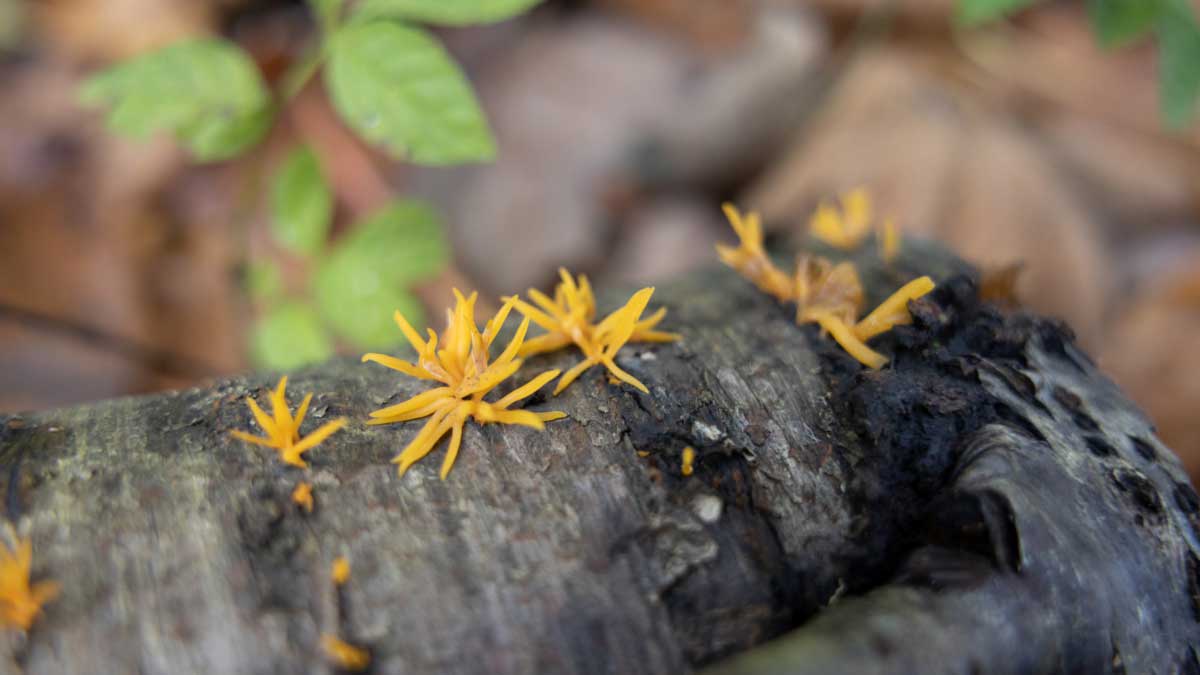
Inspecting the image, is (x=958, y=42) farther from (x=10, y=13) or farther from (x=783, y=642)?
(x=10, y=13)

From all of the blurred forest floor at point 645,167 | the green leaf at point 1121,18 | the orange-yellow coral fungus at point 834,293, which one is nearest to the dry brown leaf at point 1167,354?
the blurred forest floor at point 645,167

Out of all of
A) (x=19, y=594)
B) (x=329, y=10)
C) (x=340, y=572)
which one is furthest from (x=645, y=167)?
(x=19, y=594)

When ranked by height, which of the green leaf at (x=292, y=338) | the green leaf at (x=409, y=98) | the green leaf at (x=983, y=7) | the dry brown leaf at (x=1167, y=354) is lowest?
the dry brown leaf at (x=1167, y=354)

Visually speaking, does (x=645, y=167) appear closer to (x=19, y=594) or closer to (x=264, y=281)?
(x=264, y=281)

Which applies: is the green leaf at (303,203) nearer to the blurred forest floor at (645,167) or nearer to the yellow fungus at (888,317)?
the blurred forest floor at (645,167)

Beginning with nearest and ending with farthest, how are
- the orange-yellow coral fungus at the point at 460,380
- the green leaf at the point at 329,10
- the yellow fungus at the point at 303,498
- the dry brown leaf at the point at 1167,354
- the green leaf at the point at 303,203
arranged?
the yellow fungus at the point at 303,498
the orange-yellow coral fungus at the point at 460,380
the green leaf at the point at 329,10
the green leaf at the point at 303,203
the dry brown leaf at the point at 1167,354

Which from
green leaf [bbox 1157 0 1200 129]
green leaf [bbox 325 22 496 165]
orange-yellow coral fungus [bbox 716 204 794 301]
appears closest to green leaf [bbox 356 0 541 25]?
green leaf [bbox 325 22 496 165]

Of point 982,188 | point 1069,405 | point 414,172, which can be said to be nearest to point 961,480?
point 1069,405
